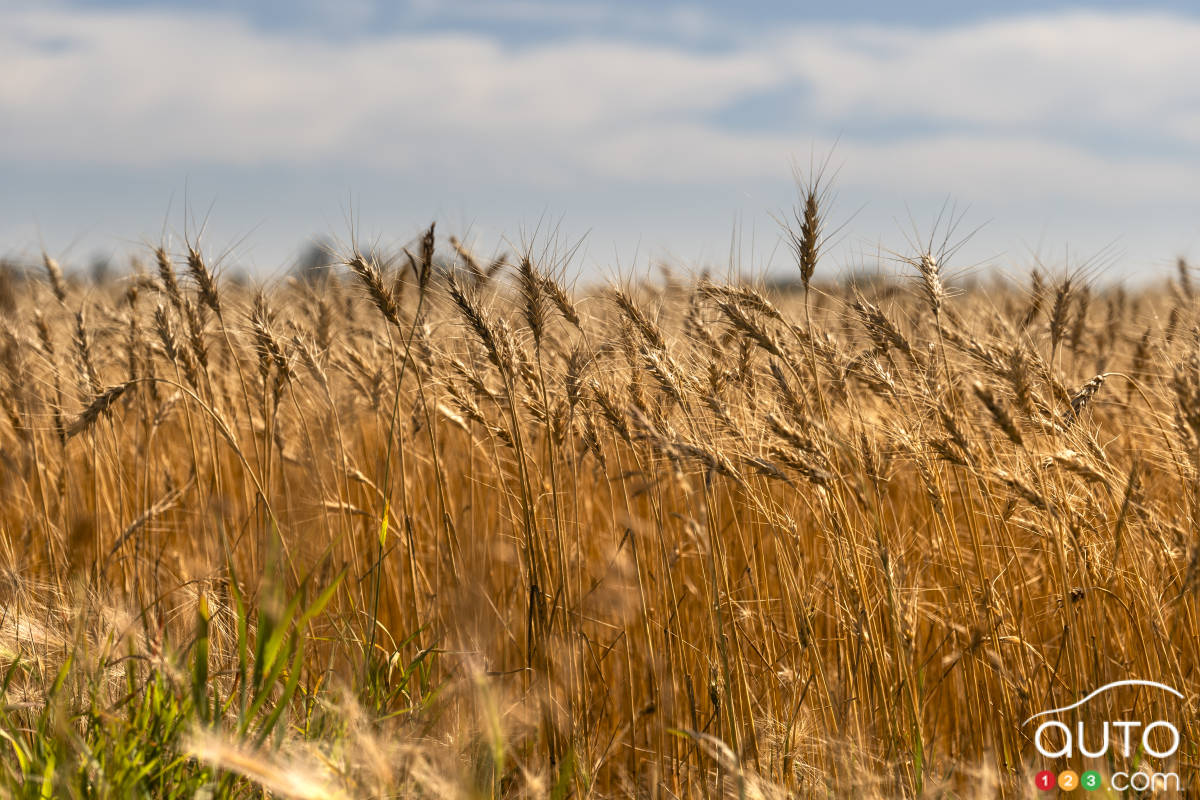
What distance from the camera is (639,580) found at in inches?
85.4

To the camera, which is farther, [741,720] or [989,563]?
[989,563]

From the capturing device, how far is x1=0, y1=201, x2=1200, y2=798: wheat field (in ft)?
5.95

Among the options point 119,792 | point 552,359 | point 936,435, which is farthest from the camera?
point 552,359

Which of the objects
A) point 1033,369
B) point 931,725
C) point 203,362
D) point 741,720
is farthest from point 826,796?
point 203,362

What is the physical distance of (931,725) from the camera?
2686 millimetres

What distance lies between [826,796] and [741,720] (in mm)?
369

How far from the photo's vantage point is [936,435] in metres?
2.18

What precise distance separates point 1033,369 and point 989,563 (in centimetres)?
94

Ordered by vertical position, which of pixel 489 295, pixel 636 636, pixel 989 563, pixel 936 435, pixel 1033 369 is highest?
pixel 489 295

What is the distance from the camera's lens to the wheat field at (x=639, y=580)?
1.81 m

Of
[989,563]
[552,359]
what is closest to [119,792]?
[552,359]

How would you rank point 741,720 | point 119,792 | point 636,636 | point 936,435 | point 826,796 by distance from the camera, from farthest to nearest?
point 636,636 < point 741,720 < point 936,435 < point 826,796 < point 119,792

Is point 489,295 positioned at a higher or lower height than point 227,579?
higher

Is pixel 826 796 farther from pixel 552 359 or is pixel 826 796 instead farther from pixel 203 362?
pixel 203 362
